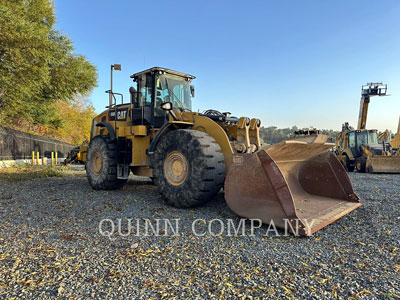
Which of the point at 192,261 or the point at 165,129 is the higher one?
the point at 165,129

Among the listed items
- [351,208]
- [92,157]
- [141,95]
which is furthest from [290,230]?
[92,157]

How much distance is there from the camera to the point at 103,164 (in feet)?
21.7

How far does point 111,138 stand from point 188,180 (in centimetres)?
307

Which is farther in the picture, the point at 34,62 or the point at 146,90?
the point at 34,62

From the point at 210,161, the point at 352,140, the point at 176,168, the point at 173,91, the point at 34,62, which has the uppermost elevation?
the point at 34,62

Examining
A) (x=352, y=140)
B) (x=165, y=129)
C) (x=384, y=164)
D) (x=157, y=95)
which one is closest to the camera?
(x=165, y=129)

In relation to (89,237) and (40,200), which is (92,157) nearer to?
(40,200)

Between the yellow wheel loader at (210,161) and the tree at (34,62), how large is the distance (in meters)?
6.67

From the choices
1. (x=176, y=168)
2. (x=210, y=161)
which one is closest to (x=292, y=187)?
(x=210, y=161)

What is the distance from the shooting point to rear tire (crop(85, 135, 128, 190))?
21.5 feet

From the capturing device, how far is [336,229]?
3730mm

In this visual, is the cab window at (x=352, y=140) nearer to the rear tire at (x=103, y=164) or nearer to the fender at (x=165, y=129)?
the fender at (x=165, y=129)

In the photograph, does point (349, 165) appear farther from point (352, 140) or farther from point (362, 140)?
point (362, 140)

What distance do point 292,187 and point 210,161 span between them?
1.88m
